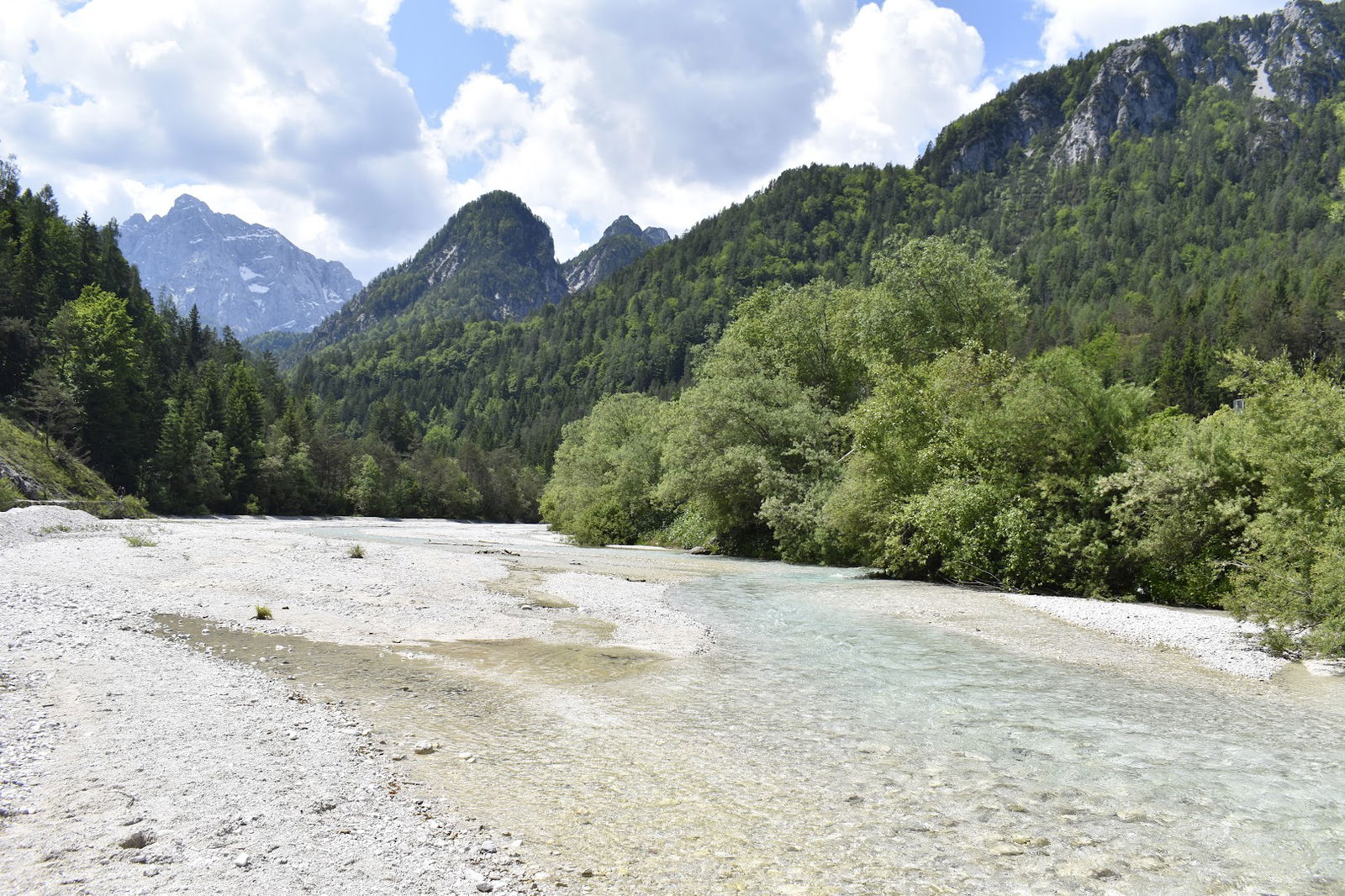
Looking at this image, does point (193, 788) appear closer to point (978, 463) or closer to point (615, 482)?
point (978, 463)

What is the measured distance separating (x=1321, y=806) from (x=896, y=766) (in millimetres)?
4276

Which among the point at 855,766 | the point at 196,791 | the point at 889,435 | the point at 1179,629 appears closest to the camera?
the point at 196,791

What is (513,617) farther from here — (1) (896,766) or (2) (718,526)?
(2) (718,526)

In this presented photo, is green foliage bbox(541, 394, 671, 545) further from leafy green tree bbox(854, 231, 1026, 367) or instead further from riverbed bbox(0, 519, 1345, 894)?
riverbed bbox(0, 519, 1345, 894)

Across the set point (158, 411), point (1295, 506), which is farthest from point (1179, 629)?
point (158, 411)

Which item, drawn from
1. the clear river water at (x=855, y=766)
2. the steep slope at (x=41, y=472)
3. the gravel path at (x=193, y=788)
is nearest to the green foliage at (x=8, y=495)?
the steep slope at (x=41, y=472)

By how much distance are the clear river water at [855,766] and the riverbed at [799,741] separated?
4 centimetres

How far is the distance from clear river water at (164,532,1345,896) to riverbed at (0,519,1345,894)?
4cm

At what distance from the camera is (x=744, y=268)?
196500mm

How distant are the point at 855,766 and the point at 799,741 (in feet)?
3.37

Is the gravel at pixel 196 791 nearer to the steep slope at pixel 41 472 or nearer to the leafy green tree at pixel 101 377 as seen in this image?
the steep slope at pixel 41 472

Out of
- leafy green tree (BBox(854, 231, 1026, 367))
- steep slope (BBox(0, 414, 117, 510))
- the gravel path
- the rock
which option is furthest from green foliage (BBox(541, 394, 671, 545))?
the rock

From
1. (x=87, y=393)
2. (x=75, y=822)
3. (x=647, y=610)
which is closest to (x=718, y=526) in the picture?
(x=647, y=610)

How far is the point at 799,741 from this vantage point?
9484mm
